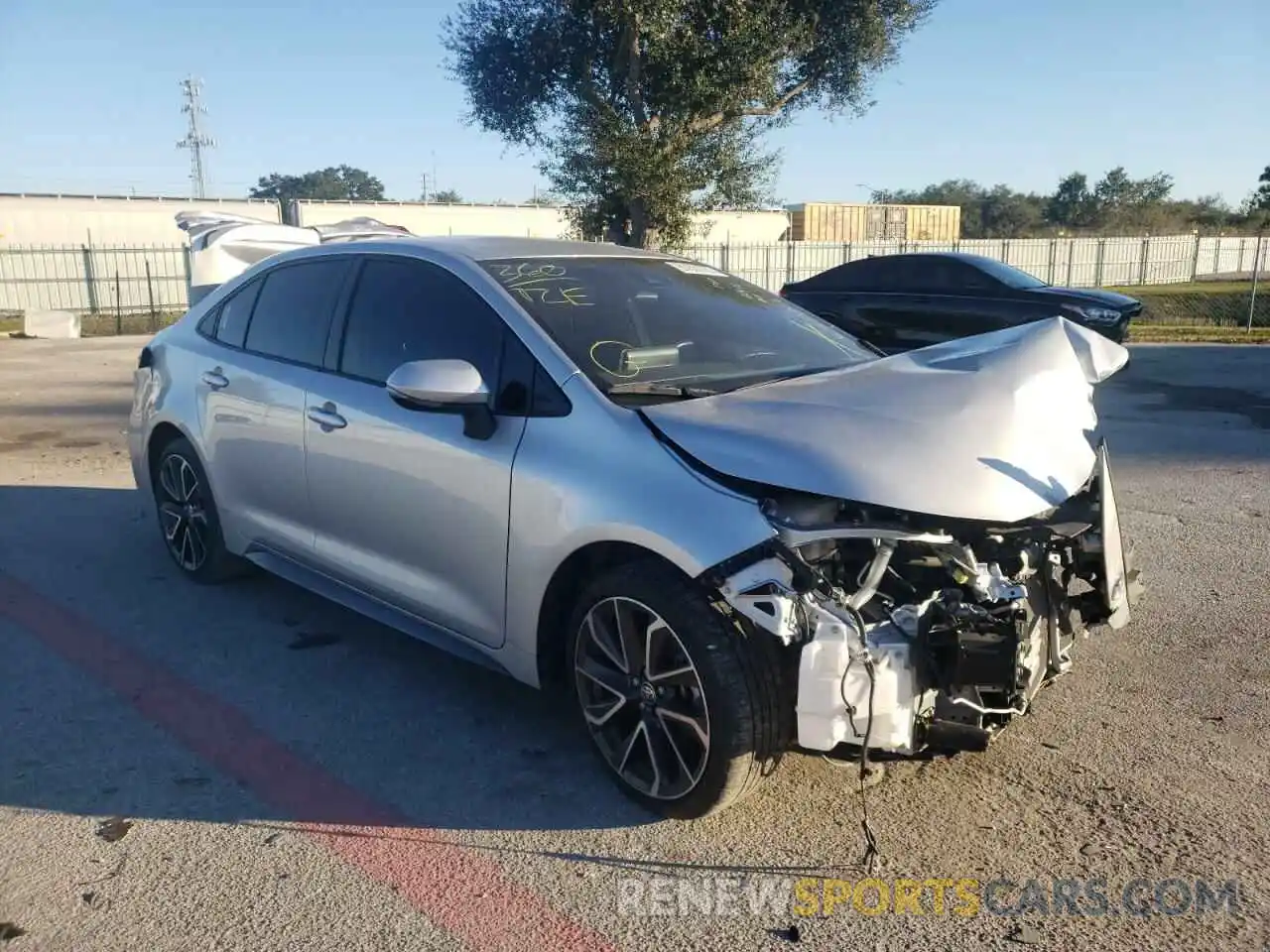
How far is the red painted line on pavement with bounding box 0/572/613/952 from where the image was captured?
8.69 ft

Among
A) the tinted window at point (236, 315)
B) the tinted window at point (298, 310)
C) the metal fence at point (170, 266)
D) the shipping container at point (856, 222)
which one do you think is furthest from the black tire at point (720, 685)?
the shipping container at point (856, 222)

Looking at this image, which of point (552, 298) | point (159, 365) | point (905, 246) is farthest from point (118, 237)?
point (552, 298)

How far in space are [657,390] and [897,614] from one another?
42.9 inches

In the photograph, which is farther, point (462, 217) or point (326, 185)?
point (326, 185)

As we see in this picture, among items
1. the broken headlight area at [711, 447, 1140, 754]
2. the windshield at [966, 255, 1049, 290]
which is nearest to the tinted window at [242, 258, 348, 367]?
the broken headlight area at [711, 447, 1140, 754]

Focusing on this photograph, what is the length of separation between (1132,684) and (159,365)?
4.87m

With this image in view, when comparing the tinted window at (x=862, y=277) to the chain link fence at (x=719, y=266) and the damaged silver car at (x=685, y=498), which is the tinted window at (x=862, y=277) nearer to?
the damaged silver car at (x=685, y=498)

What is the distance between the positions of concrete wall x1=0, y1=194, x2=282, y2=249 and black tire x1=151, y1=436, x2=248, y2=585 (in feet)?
93.5

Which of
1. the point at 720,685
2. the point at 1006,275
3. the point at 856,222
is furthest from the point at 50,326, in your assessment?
the point at 856,222

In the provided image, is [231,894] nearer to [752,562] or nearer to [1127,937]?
[752,562]

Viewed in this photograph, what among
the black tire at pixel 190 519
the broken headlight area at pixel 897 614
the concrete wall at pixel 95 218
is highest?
the concrete wall at pixel 95 218

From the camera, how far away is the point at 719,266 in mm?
25844

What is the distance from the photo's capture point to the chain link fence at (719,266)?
85.5 ft

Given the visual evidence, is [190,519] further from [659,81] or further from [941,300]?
[659,81]
